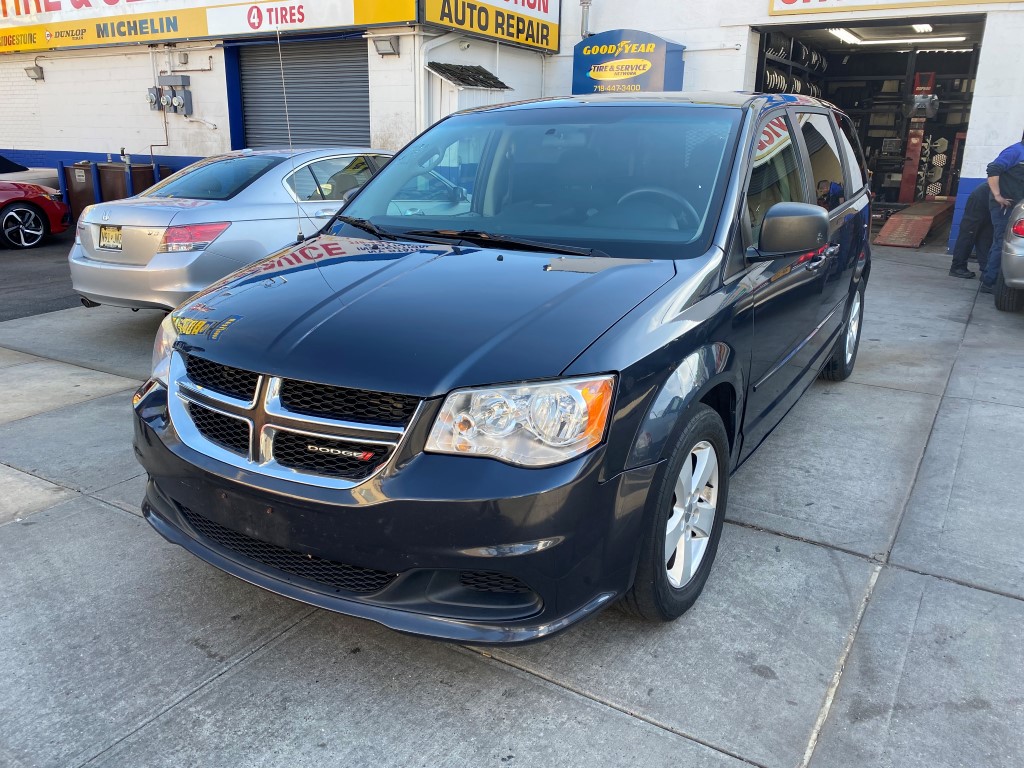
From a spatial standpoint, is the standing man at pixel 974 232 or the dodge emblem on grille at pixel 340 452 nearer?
the dodge emblem on grille at pixel 340 452

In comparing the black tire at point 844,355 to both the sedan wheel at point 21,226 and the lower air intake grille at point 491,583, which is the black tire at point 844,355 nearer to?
the lower air intake grille at point 491,583

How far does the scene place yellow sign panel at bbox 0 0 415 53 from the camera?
471 inches

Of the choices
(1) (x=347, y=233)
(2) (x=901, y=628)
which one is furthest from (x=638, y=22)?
(2) (x=901, y=628)

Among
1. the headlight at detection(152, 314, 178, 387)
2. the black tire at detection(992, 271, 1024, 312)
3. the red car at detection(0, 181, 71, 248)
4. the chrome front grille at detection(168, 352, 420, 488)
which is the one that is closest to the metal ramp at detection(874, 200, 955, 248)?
the black tire at detection(992, 271, 1024, 312)

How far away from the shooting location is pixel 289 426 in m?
2.35

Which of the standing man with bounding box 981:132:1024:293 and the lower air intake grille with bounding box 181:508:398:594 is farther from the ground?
the standing man with bounding box 981:132:1024:293

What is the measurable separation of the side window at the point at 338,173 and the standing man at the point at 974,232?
6.84 meters

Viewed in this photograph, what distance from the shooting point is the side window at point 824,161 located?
13.9 ft

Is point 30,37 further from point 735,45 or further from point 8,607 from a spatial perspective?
point 8,607

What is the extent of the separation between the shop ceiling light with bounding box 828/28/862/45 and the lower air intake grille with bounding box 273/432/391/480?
16.1 metres

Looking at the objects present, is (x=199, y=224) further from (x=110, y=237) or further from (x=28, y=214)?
(x=28, y=214)

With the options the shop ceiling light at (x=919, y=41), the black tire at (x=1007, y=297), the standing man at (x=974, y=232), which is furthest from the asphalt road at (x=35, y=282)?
the shop ceiling light at (x=919, y=41)

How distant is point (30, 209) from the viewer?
468 inches

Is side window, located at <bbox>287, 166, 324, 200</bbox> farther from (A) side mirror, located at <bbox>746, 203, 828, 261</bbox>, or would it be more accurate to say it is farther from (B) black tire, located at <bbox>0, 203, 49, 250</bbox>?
(B) black tire, located at <bbox>0, 203, 49, 250</bbox>
